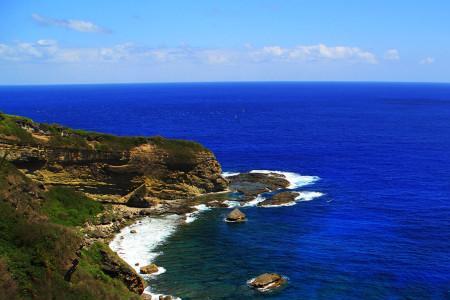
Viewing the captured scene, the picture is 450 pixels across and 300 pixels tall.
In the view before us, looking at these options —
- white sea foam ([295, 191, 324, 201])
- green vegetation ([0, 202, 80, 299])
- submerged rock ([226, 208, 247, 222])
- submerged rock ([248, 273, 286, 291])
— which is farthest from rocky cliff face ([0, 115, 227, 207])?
green vegetation ([0, 202, 80, 299])

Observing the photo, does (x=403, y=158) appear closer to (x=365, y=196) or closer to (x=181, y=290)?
(x=365, y=196)

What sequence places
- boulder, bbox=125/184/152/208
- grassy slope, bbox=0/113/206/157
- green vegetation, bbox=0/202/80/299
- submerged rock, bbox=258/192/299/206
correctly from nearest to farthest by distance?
green vegetation, bbox=0/202/80/299 → grassy slope, bbox=0/113/206/157 → boulder, bbox=125/184/152/208 → submerged rock, bbox=258/192/299/206

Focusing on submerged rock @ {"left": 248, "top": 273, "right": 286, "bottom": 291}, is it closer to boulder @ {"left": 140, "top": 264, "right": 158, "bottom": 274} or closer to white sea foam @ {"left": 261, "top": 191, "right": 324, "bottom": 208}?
boulder @ {"left": 140, "top": 264, "right": 158, "bottom": 274}

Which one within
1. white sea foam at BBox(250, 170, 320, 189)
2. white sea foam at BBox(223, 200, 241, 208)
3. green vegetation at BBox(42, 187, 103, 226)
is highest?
green vegetation at BBox(42, 187, 103, 226)

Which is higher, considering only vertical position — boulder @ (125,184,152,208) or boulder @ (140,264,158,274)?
boulder @ (125,184,152,208)

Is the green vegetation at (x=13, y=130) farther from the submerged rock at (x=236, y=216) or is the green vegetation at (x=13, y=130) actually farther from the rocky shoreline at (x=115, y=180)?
the submerged rock at (x=236, y=216)

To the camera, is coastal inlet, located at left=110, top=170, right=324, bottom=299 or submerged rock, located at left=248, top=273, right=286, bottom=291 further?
coastal inlet, located at left=110, top=170, right=324, bottom=299

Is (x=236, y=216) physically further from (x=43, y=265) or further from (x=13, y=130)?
(x=43, y=265)

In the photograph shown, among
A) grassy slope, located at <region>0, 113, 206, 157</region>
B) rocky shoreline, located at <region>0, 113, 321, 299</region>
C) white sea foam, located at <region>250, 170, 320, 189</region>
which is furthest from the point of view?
white sea foam, located at <region>250, 170, 320, 189</region>
